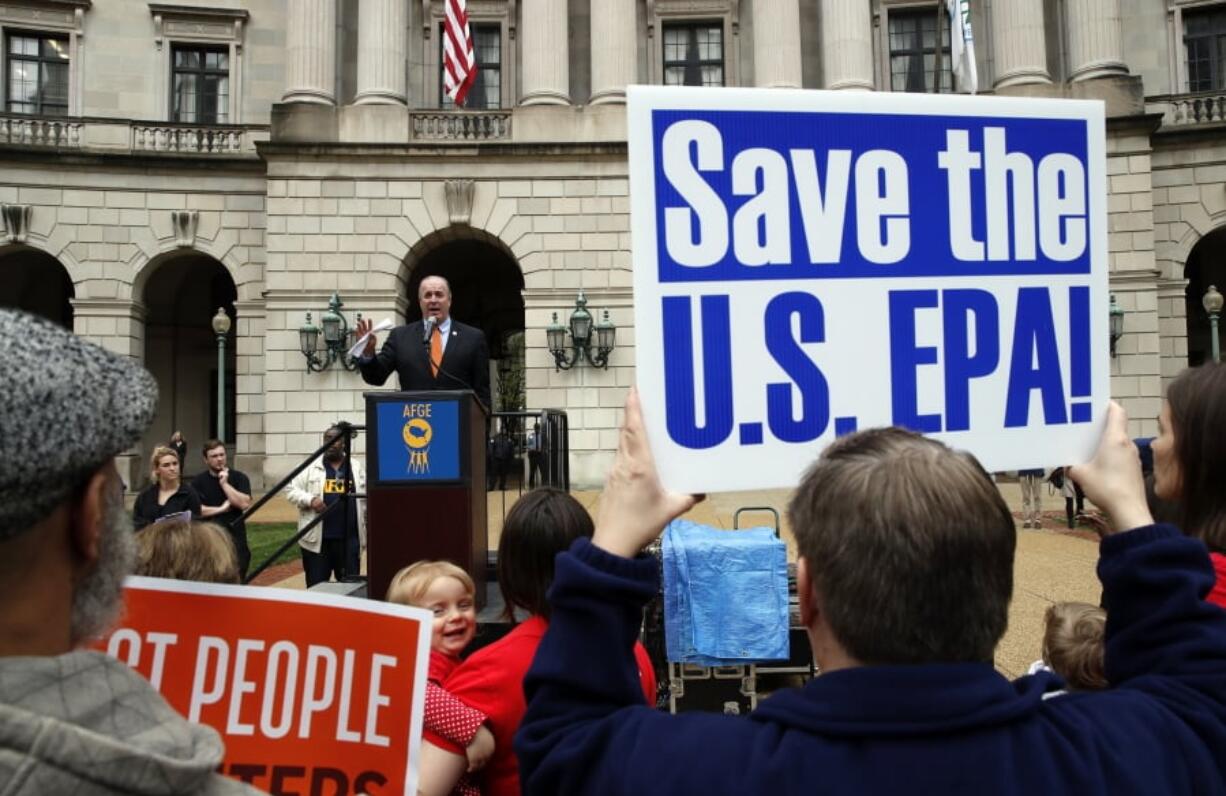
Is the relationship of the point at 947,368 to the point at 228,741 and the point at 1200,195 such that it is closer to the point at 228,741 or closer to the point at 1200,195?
the point at 228,741

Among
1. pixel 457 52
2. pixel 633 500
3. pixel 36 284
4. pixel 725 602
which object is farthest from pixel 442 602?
pixel 36 284

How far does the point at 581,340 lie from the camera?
21.2m

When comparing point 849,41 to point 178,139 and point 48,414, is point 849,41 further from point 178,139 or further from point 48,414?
point 48,414

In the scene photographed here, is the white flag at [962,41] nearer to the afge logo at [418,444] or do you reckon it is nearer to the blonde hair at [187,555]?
the afge logo at [418,444]

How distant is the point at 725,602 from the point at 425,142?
18.8m

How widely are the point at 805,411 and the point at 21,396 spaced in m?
1.50

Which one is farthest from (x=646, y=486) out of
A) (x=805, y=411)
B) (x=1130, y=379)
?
(x=1130, y=379)

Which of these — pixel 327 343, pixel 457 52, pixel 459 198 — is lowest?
pixel 327 343

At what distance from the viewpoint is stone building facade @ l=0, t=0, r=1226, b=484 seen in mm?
21875

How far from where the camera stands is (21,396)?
1.01 metres

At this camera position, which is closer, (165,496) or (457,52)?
(165,496)

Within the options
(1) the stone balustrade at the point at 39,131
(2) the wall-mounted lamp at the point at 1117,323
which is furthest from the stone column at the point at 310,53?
(2) the wall-mounted lamp at the point at 1117,323

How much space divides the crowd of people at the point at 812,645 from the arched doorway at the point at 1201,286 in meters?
32.3

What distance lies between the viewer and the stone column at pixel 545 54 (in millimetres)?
22609
